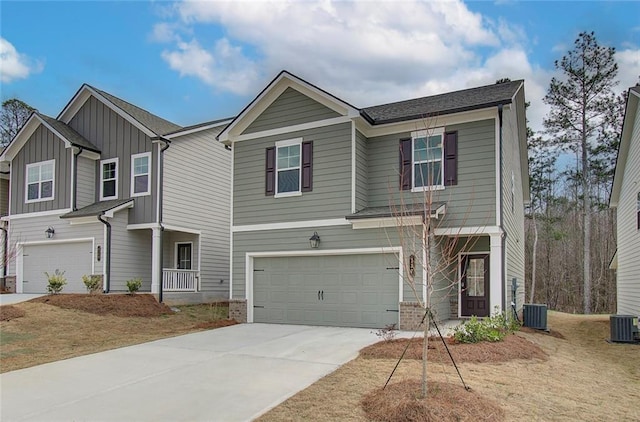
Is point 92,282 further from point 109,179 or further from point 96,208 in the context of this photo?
point 109,179

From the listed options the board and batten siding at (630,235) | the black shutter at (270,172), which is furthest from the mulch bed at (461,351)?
the board and batten siding at (630,235)

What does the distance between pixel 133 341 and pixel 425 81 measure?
44.1ft

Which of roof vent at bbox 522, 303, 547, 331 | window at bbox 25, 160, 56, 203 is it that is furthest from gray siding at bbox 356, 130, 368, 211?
window at bbox 25, 160, 56, 203

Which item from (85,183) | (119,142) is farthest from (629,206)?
(85,183)

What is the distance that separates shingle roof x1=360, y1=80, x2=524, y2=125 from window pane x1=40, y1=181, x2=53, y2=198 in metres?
13.0

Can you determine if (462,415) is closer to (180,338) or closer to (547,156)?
(180,338)

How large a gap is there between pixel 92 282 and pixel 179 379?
10457 mm

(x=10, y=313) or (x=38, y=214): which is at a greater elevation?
(x=38, y=214)

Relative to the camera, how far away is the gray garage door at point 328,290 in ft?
43.1

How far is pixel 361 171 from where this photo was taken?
46.6ft

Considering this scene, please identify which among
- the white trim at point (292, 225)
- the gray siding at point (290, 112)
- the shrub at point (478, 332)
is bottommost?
the shrub at point (478, 332)

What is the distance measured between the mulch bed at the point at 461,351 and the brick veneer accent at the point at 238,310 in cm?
588

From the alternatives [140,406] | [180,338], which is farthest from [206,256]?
[140,406]

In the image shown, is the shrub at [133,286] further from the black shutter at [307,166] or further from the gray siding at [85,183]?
the black shutter at [307,166]
